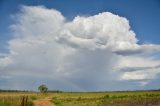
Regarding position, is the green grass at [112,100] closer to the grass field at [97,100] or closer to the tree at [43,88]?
the grass field at [97,100]

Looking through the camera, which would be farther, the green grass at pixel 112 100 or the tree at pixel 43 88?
the tree at pixel 43 88

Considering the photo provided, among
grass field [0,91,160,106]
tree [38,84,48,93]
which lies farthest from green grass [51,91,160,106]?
tree [38,84,48,93]

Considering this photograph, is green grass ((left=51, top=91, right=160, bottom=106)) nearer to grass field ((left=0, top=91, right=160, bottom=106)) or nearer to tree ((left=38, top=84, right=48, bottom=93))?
grass field ((left=0, top=91, right=160, bottom=106))

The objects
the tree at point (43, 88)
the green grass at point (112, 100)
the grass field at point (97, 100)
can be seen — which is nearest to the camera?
the grass field at point (97, 100)

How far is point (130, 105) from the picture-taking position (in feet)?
90.9

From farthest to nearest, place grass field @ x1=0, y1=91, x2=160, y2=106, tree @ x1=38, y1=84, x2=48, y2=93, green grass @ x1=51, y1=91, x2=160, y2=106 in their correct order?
1. tree @ x1=38, y1=84, x2=48, y2=93
2. green grass @ x1=51, y1=91, x2=160, y2=106
3. grass field @ x1=0, y1=91, x2=160, y2=106

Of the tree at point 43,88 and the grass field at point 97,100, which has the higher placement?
the tree at point 43,88

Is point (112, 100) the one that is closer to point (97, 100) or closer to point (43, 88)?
point (97, 100)

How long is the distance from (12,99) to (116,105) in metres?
8.68

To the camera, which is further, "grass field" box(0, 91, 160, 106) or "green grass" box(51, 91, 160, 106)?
"green grass" box(51, 91, 160, 106)

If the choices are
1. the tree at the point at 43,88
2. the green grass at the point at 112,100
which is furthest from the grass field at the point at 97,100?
the tree at the point at 43,88

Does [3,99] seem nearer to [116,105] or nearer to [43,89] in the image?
[116,105]

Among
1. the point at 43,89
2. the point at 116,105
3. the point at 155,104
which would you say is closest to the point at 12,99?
the point at 116,105

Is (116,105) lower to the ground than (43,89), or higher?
lower
